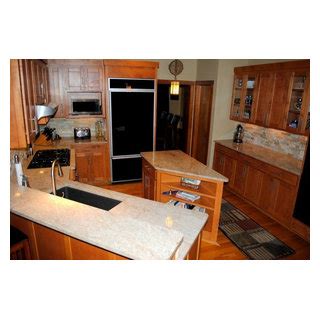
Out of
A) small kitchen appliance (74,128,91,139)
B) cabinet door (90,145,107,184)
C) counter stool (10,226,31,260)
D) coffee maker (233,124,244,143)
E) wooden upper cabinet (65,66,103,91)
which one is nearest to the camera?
counter stool (10,226,31,260)

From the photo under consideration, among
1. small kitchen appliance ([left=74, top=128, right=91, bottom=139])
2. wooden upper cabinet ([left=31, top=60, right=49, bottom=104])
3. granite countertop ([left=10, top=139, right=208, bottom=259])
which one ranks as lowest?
granite countertop ([left=10, top=139, right=208, bottom=259])

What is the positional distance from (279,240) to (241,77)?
290 centimetres

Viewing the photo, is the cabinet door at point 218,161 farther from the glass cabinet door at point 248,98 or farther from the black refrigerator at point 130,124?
the black refrigerator at point 130,124

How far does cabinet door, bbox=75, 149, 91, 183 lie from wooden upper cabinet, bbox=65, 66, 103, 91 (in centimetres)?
113

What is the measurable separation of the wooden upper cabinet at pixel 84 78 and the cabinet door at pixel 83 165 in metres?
1.13

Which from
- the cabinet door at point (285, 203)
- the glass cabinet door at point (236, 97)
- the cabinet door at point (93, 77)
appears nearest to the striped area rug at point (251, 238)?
the cabinet door at point (285, 203)

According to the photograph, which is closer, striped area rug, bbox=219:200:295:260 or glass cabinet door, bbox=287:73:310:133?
striped area rug, bbox=219:200:295:260

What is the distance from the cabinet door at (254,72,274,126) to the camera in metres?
3.83

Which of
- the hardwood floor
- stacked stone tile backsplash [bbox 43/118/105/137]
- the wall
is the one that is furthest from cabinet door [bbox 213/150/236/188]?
stacked stone tile backsplash [bbox 43/118/105/137]

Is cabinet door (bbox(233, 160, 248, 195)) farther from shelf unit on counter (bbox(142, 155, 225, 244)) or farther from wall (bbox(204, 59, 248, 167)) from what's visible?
shelf unit on counter (bbox(142, 155, 225, 244))

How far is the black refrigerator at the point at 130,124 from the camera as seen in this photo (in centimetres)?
425

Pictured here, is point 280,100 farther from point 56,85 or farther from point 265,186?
point 56,85

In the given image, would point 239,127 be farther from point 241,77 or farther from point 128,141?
point 128,141
